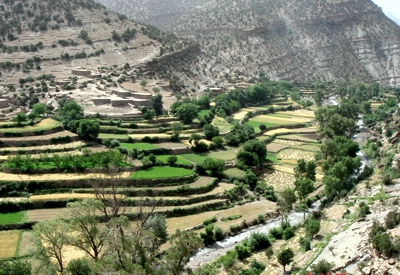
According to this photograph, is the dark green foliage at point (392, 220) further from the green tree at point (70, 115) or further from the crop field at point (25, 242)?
the green tree at point (70, 115)

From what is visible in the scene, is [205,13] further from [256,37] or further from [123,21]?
[123,21]

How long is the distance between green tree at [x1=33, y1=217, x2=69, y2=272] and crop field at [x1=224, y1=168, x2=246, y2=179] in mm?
29171

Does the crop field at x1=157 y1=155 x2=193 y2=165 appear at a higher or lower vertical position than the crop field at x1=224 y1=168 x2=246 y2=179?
higher

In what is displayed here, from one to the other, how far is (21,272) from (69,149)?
91.0ft

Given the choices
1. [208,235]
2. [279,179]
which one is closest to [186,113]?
[279,179]

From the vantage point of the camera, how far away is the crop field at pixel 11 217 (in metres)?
40.2

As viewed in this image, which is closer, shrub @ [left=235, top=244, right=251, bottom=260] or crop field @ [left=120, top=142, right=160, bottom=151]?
shrub @ [left=235, top=244, right=251, bottom=260]

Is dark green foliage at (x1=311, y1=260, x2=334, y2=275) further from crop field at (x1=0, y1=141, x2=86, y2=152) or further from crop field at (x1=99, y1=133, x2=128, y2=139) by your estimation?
crop field at (x1=99, y1=133, x2=128, y2=139)

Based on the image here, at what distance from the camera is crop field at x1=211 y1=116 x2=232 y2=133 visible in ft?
256

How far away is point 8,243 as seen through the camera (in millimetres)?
37156

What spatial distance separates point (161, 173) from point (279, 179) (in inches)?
754

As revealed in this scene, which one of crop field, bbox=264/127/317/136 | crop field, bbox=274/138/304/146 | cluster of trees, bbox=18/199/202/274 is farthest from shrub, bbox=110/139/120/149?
crop field, bbox=264/127/317/136

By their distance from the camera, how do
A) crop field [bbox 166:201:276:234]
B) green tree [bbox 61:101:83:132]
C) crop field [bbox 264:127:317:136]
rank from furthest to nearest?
crop field [bbox 264:127:317:136]
green tree [bbox 61:101:83:132]
crop field [bbox 166:201:276:234]

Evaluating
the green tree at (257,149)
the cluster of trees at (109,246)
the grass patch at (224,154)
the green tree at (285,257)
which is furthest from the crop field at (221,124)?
the green tree at (285,257)
